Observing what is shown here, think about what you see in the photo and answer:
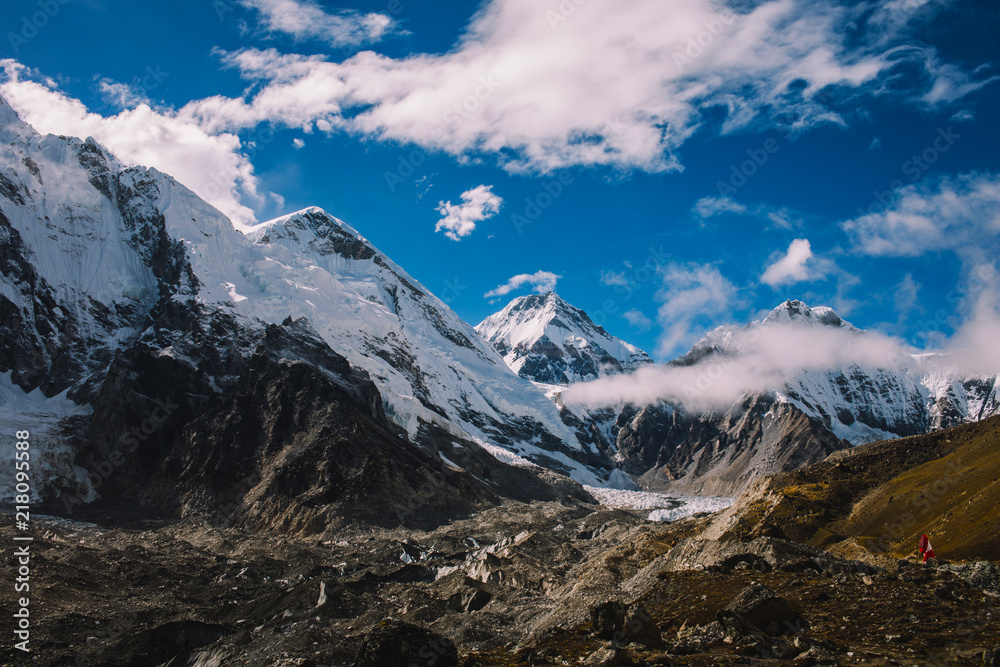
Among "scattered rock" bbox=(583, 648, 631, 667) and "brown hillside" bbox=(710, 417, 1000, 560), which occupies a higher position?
"brown hillside" bbox=(710, 417, 1000, 560)

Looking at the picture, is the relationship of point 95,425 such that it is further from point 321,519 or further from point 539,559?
point 539,559

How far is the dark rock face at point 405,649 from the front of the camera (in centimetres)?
2908

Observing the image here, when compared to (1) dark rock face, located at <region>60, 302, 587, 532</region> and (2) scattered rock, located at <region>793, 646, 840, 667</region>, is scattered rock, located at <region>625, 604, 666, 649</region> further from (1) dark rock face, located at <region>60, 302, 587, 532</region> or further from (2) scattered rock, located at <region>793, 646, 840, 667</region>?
(1) dark rock face, located at <region>60, 302, 587, 532</region>

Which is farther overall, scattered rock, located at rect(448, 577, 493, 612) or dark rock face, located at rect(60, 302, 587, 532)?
dark rock face, located at rect(60, 302, 587, 532)

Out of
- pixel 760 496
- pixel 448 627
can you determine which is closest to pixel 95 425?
pixel 448 627

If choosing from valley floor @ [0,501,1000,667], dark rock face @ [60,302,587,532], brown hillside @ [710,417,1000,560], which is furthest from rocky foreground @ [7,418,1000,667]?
dark rock face @ [60,302,587,532]

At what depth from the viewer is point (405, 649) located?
29281mm

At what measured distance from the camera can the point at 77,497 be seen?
142 meters

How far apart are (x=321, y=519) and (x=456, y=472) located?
A: 58944 millimetres

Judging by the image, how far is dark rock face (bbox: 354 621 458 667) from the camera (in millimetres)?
29078

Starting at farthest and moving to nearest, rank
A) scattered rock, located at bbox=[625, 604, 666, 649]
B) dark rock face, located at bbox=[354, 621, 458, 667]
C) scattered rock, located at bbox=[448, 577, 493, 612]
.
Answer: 1. scattered rock, located at bbox=[448, 577, 493, 612]
2. scattered rock, located at bbox=[625, 604, 666, 649]
3. dark rock face, located at bbox=[354, 621, 458, 667]

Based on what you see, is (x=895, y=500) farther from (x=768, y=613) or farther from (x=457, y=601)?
(x=768, y=613)

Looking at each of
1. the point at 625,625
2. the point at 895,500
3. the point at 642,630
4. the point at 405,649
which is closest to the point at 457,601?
the point at 625,625

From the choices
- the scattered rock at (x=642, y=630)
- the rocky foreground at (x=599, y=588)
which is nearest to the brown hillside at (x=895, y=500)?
the rocky foreground at (x=599, y=588)
